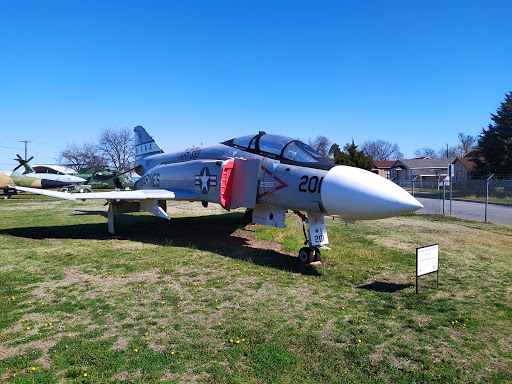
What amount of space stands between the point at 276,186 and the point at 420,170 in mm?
69456

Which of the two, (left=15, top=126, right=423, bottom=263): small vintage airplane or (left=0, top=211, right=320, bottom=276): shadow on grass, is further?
(left=0, top=211, right=320, bottom=276): shadow on grass

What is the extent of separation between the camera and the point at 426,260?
5750mm

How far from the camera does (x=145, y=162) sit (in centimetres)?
1538

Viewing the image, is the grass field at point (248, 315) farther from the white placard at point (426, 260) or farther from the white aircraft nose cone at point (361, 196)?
the white aircraft nose cone at point (361, 196)

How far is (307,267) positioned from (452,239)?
6.41m

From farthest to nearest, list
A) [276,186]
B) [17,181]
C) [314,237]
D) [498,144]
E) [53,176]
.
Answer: [498,144] → [53,176] → [17,181] → [276,186] → [314,237]

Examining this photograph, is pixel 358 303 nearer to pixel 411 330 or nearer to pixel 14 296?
pixel 411 330

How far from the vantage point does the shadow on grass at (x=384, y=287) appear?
19.3 feet

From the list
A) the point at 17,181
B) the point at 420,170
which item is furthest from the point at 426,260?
the point at 420,170

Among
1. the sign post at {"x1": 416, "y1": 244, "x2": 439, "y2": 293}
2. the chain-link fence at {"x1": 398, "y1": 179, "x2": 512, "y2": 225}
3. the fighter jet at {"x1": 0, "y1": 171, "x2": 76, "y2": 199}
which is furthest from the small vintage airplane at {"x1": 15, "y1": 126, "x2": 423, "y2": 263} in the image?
the fighter jet at {"x1": 0, "y1": 171, "x2": 76, "y2": 199}

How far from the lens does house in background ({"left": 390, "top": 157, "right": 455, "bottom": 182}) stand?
62875 mm

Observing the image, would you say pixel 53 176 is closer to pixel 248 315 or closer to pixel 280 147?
pixel 280 147

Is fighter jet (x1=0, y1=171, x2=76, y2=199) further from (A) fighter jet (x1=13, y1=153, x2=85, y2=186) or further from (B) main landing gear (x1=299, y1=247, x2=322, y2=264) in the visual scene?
(B) main landing gear (x1=299, y1=247, x2=322, y2=264)

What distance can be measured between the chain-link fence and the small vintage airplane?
11502 millimetres
